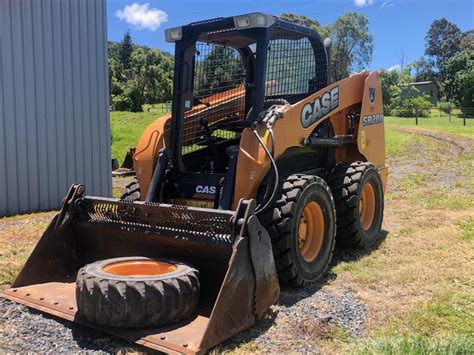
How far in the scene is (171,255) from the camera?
15.1 feet

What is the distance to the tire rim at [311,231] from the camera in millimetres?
5223

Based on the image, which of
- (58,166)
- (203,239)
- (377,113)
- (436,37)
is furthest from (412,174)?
(436,37)

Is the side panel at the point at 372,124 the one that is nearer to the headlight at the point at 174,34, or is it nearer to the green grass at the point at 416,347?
the headlight at the point at 174,34

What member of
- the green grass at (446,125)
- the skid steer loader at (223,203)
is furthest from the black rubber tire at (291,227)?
the green grass at (446,125)

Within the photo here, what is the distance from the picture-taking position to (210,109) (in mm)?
6020

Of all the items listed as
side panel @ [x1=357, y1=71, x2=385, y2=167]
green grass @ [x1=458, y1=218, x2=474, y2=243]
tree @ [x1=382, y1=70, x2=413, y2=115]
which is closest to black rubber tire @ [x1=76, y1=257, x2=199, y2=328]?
side panel @ [x1=357, y1=71, x2=385, y2=167]

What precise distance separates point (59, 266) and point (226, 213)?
1.88 m

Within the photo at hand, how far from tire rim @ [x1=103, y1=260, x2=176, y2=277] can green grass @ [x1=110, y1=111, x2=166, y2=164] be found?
553 inches

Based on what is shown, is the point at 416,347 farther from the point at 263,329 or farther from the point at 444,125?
the point at 444,125

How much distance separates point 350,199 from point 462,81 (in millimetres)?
49127

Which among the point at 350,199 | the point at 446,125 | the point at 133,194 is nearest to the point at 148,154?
the point at 133,194

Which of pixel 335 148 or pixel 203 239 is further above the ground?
pixel 335 148

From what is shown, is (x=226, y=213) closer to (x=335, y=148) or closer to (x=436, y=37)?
(x=335, y=148)

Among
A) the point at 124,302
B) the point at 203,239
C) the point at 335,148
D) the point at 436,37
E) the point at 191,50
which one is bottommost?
the point at 124,302
